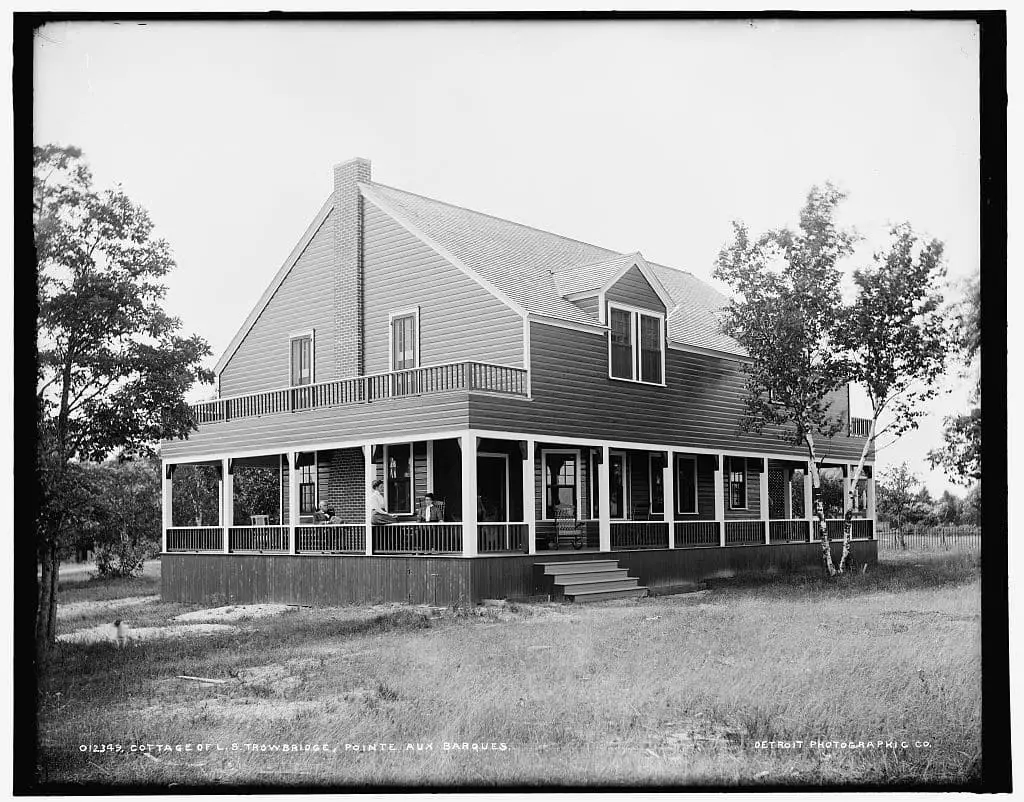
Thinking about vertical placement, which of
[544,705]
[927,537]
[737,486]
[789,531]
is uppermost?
[737,486]

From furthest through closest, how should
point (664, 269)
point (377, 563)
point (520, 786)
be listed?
point (664, 269) → point (377, 563) → point (520, 786)

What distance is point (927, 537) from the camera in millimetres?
23375

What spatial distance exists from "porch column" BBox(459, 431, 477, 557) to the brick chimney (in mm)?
5489

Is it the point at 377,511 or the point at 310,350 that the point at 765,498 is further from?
the point at 310,350

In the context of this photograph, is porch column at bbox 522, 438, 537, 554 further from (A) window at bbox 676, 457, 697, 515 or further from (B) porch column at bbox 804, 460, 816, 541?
(B) porch column at bbox 804, 460, 816, 541

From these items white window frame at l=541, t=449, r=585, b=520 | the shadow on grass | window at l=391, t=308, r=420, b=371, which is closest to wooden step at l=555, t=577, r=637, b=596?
the shadow on grass

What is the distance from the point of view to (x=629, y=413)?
26094 millimetres

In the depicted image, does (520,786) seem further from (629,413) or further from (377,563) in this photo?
(629,413)

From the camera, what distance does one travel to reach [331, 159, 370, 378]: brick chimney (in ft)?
88.6

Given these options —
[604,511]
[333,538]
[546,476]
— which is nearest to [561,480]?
[546,476]

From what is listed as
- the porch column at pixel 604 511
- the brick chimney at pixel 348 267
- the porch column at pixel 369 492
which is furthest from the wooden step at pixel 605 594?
the brick chimney at pixel 348 267

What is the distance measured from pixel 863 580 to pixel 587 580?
6603 millimetres

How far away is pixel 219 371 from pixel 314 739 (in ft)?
60.2
